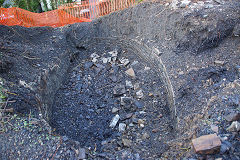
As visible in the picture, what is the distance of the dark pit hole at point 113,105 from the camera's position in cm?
437

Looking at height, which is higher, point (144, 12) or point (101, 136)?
point (144, 12)

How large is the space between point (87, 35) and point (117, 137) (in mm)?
4300

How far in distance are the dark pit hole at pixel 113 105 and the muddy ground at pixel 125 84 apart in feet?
0.09

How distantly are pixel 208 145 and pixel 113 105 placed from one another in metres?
2.98

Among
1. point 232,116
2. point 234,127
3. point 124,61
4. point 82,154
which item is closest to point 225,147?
point 234,127

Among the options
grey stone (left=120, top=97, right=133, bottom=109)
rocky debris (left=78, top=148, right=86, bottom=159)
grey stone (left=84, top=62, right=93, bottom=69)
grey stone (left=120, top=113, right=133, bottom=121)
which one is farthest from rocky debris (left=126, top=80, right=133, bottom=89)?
rocky debris (left=78, top=148, right=86, bottom=159)

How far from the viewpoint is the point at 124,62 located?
21.4ft

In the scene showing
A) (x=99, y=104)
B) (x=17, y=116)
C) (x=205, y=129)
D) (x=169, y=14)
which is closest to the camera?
(x=205, y=129)

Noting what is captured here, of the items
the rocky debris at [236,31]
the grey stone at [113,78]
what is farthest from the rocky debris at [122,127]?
the rocky debris at [236,31]

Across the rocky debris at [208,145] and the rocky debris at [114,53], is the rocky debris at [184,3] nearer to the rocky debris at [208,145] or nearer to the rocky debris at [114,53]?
the rocky debris at [114,53]

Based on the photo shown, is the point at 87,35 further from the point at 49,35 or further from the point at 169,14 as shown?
the point at 169,14

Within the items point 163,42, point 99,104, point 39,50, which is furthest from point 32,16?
point 163,42

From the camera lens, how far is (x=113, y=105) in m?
5.33

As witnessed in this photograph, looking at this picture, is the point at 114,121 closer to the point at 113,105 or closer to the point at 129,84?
the point at 113,105
